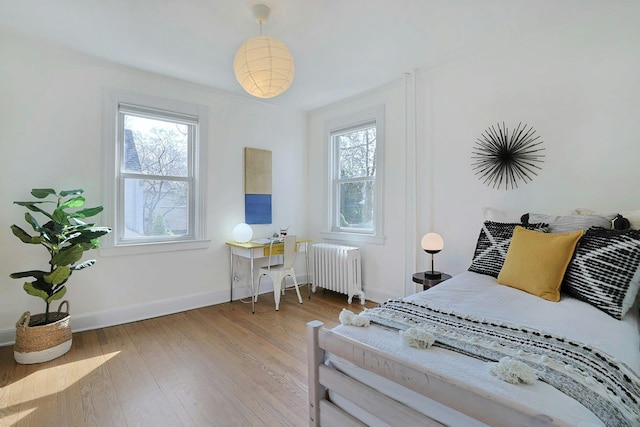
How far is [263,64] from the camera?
2.01 m

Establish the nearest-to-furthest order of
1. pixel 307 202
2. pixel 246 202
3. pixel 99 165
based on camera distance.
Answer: pixel 99 165, pixel 246 202, pixel 307 202

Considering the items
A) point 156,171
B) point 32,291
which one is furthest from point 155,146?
point 32,291

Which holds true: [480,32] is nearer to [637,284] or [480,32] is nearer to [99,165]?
[637,284]

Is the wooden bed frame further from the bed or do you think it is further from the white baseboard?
the white baseboard

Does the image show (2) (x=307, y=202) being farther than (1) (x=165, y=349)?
Yes

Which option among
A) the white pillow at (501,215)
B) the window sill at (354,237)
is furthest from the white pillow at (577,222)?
the window sill at (354,237)

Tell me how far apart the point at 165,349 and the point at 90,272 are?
44.8 inches

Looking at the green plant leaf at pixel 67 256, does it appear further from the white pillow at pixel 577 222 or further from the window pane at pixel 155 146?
the white pillow at pixel 577 222

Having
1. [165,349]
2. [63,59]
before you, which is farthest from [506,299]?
[63,59]

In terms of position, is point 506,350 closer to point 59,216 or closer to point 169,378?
point 169,378

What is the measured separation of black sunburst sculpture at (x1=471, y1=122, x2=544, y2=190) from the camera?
261cm

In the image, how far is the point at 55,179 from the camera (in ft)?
9.23

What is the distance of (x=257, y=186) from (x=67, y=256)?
213 centimetres

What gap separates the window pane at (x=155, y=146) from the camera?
10.7 feet
